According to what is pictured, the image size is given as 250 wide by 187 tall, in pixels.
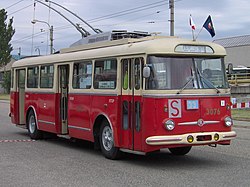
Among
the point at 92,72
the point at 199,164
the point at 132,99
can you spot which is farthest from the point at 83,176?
the point at 92,72

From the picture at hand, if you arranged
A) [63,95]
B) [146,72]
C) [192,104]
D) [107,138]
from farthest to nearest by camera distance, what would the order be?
[63,95] < [107,138] < [192,104] < [146,72]

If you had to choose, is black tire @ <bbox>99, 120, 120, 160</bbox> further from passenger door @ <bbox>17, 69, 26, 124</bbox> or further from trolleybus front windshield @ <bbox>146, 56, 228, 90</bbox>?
passenger door @ <bbox>17, 69, 26, 124</bbox>

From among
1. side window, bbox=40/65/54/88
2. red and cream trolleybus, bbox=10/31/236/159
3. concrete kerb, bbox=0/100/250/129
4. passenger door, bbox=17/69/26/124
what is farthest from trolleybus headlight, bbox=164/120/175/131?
concrete kerb, bbox=0/100/250/129

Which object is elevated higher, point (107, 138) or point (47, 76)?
point (47, 76)

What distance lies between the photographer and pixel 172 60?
32.3ft

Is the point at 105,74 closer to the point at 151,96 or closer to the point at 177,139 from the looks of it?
the point at 151,96

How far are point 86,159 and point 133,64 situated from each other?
8.07 ft

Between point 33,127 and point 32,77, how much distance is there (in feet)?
5.16

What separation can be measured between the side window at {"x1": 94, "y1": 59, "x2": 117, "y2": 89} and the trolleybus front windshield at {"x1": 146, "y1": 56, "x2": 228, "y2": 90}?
128cm

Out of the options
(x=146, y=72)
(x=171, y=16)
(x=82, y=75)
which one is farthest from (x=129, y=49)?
(x=171, y=16)

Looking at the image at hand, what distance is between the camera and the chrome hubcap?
10897 millimetres

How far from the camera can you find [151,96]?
9.62m

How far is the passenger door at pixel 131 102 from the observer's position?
9.98m

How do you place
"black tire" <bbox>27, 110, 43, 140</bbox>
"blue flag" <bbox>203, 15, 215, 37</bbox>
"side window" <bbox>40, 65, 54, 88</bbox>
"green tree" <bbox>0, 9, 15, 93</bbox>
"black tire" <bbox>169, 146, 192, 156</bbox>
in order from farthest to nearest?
1. "green tree" <bbox>0, 9, 15, 93</bbox>
2. "blue flag" <bbox>203, 15, 215, 37</bbox>
3. "black tire" <bbox>27, 110, 43, 140</bbox>
4. "side window" <bbox>40, 65, 54, 88</bbox>
5. "black tire" <bbox>169, 146, 192, 156</bbox>
